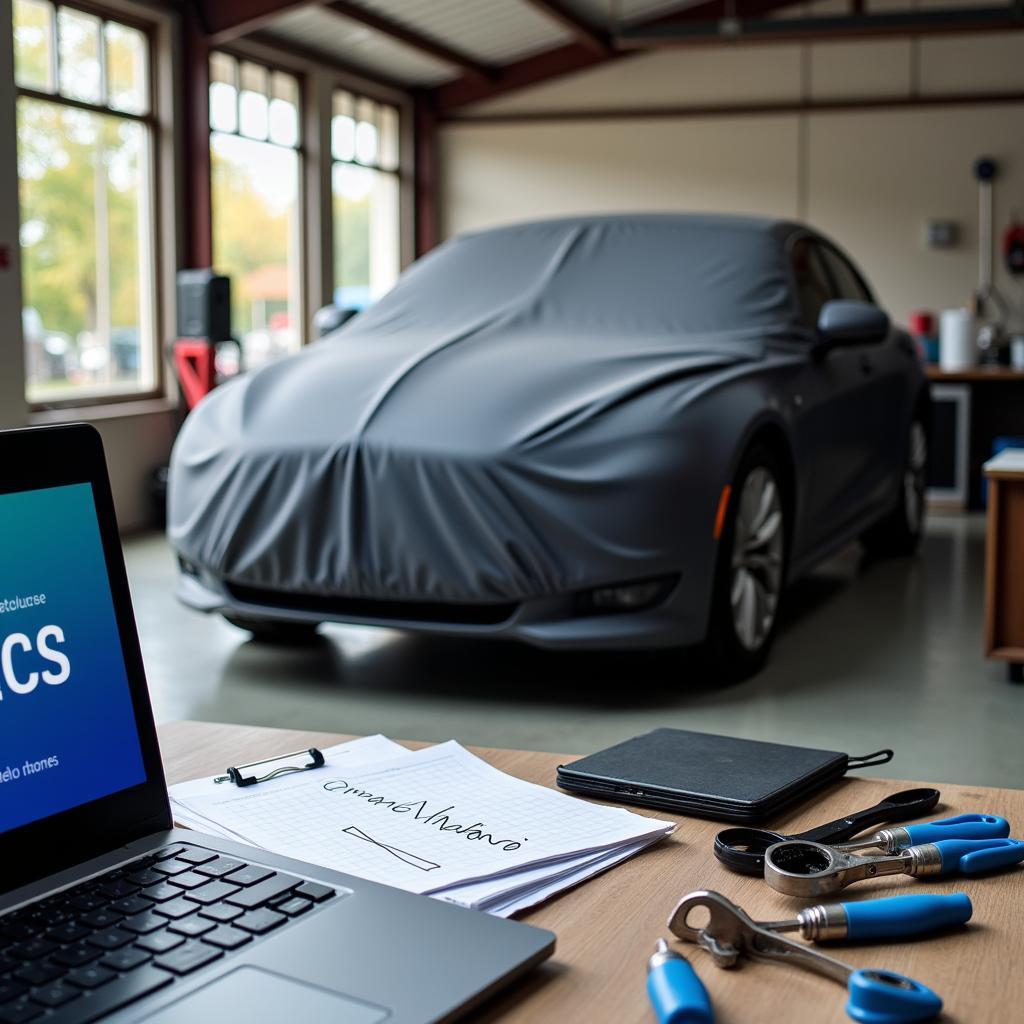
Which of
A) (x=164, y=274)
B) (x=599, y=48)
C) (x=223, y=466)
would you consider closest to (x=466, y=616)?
(x=223, y=466)

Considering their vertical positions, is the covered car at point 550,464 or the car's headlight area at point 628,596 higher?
the covered car at point 550,464

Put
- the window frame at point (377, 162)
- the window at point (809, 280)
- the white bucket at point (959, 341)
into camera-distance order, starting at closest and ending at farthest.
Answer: the window at point (809, 280), the white bucket at point (959, 341), the window frame at point (377, 162)

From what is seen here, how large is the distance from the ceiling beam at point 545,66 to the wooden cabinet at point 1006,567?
8425 mm

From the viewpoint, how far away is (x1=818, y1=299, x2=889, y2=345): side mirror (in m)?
4.46

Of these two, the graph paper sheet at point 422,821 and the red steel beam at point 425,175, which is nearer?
the graph paper sheet at point 422,821

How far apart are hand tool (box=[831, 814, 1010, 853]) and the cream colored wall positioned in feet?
35.0

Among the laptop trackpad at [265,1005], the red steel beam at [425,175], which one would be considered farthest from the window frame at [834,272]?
the red steel beam at [425,175]

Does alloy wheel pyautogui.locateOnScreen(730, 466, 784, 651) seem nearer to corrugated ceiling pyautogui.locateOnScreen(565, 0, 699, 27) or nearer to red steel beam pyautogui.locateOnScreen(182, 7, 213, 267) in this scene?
red steel beam pyautogui.locateOnScreen(182, 7, 213, 267)

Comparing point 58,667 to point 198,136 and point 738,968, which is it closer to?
point 738,968

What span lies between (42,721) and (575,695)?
116 inches

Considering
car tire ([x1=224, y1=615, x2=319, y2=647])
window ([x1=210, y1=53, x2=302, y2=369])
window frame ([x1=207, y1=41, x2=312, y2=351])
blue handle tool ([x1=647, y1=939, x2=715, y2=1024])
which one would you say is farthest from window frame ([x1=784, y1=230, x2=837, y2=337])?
window frame ([x1=207, y1=41, x2=312, y2=351])

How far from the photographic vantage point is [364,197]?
11484 mm

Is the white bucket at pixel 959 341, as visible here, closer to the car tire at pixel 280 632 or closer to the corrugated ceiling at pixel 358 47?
the corrugated ceiling at pixel 358 47

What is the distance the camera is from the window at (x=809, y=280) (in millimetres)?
4723
